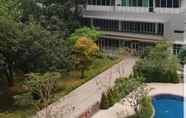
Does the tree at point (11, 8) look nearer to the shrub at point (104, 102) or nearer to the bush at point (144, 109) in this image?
the shrub at point (104, 102)

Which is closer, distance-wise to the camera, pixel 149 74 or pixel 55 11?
pixel 149 74

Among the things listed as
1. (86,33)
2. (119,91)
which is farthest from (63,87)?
(86,33)

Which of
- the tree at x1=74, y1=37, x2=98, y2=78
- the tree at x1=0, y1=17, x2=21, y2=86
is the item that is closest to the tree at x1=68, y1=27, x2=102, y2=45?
the tree at x1=74, y1=37, x2=98, y2=78

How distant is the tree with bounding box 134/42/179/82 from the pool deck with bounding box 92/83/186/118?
1.94 ft

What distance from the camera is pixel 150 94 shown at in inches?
1046

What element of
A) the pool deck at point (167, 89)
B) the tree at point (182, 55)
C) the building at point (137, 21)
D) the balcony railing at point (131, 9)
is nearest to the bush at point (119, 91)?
the pool deck at point (167, 89)

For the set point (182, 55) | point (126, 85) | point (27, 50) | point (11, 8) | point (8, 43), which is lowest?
point (182, 55)

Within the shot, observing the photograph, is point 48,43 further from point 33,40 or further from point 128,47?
point 128,47

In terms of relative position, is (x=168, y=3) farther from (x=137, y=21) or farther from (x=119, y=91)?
(x=119, y=91)

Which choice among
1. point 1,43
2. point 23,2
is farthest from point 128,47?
point 1,43

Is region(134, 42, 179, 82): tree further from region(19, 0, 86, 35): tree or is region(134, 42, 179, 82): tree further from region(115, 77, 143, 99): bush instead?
region(19, 0, 86, 35): tree

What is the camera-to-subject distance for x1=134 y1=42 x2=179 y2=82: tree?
29.2 m

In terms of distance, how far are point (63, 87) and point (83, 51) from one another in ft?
10.2

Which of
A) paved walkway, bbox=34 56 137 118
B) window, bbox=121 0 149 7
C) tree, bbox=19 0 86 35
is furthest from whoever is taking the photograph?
window, bbox=121 0 149 7
